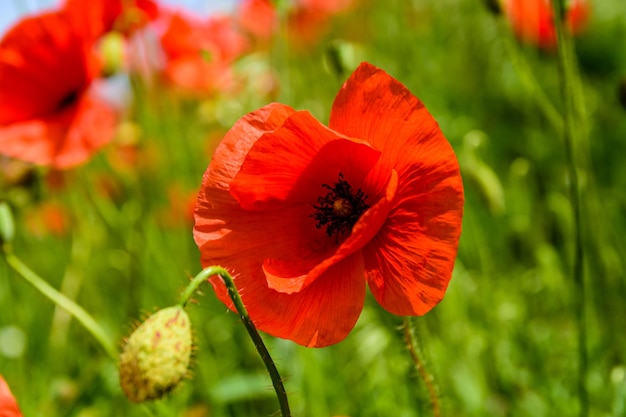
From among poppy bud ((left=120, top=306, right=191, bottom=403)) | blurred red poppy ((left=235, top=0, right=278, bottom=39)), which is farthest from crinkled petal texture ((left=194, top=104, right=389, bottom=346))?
blurred red poppy ((left=235, top=0, right=278, bottom=39))

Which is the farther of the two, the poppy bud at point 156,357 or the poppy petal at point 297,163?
the poppy petal at point 297,163

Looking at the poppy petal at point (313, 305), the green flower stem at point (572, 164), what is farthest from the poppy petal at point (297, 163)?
the green flower stem at point (572, 164)

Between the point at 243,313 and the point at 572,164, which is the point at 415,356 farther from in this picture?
the point at 572,164

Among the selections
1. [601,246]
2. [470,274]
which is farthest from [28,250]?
[601,246]

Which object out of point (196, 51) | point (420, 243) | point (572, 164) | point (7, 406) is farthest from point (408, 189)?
point (196, 51)

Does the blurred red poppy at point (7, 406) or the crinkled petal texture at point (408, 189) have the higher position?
the crinkled petal texture at point (408, 189)

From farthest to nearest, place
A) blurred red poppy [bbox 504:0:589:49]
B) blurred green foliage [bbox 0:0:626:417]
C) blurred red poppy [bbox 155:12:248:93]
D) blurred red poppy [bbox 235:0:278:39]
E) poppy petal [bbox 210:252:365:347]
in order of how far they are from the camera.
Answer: blurred red poppy [bbox 235:0:278:39] → blurred red poppy [bbox 155:12:248:93] → blurred red poppy [bbox 504:0:589:49] → blurred green foliage [bbox 0:0:626:417] → poppy petal [bbox 210:252:365:347]

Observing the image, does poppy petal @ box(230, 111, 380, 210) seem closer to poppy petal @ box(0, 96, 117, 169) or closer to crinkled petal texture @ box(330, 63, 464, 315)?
crinkled petal texture @ box(330, 63, 464, 315)

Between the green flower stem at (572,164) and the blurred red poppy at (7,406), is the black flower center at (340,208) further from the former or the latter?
the blurred red poppy at (7,406)

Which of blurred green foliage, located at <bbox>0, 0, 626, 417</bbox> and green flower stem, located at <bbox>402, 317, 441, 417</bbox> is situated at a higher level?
green flower stem, located at <bbox>402, 317, 441, 417</bbox>
